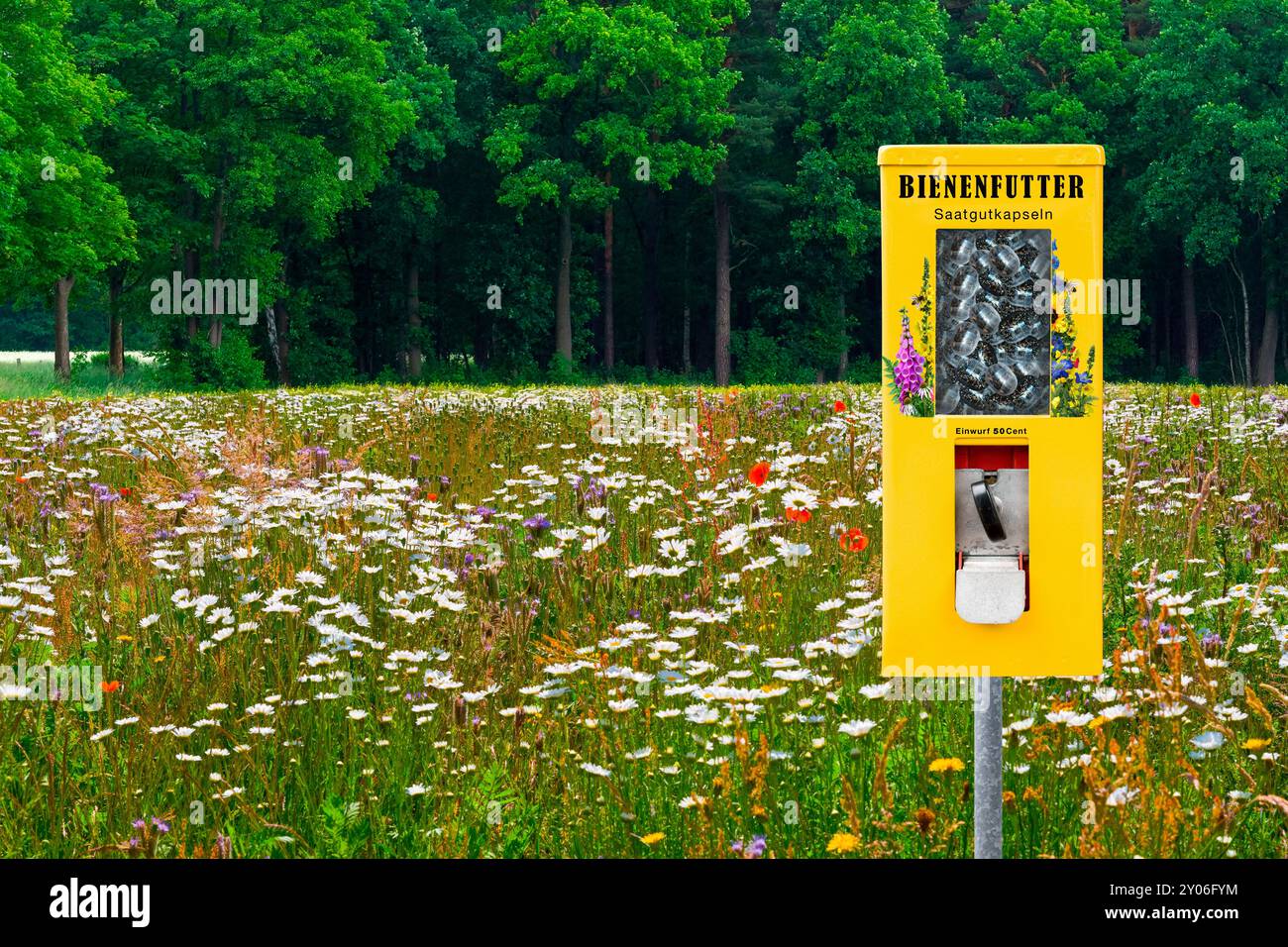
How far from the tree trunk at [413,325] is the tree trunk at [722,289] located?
9.65 meters

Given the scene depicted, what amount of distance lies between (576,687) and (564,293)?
40116mm

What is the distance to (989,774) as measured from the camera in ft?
10.3

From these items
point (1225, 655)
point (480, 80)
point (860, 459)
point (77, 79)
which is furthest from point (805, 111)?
point (1225, 655)

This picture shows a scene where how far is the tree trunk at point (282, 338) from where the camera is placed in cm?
4366

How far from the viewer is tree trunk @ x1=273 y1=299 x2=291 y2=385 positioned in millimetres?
43656

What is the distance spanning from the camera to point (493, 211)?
48.8 metres

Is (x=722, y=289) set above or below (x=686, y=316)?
above

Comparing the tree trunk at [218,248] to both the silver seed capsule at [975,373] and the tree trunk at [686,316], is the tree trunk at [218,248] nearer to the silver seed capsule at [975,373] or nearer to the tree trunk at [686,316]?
the tree trunk at [686,316]

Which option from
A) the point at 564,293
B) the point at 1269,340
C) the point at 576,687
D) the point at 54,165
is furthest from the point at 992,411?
the point at 1269,340

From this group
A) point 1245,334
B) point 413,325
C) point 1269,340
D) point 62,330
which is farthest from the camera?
point 413,325

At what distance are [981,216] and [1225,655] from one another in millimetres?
2237

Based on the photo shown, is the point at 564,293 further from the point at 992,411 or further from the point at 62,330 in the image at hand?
the point at 992,411

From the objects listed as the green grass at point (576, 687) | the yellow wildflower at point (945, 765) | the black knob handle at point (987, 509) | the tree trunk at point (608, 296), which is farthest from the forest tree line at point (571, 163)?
the black knob handle at point (987, 509)

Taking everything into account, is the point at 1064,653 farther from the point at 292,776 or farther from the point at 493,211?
the point at 493,211
